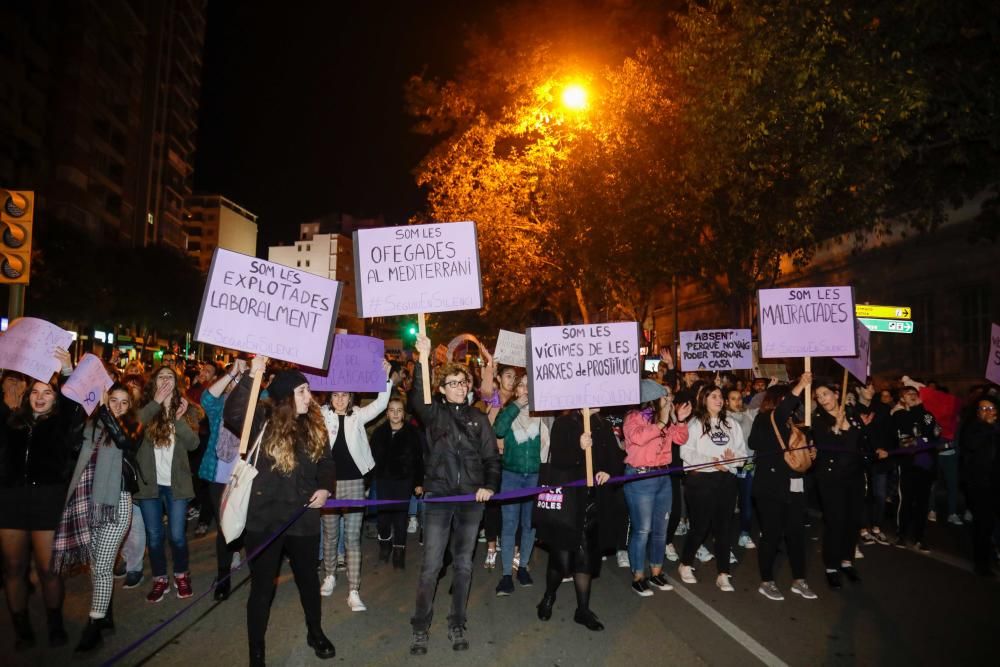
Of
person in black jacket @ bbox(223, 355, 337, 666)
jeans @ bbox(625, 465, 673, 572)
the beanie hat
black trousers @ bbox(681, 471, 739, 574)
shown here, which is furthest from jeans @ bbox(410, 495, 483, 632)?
black trousers @ bbox(681, 471, 739, 574)

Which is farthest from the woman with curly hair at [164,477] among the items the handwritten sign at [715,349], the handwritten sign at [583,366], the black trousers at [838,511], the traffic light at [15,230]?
the handwritten sign at [715,349]

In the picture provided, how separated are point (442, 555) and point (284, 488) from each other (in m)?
1.33

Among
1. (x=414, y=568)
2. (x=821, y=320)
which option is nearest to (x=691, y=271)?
(x=821, y=320)

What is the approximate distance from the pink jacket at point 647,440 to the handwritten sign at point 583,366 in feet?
2.61

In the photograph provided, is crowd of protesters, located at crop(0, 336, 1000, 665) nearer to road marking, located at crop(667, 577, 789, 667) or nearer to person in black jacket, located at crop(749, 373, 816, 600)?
person in black jacket, located at crop(749, 373, 816, 600)

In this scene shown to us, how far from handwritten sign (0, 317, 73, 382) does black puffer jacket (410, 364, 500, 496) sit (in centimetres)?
272

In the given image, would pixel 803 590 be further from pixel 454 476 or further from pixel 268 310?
pixel 268 310

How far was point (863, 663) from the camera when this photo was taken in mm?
5227

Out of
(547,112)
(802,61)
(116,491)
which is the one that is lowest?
(116,491)

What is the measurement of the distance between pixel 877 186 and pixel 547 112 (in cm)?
1078

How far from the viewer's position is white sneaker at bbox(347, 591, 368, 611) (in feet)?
21.3

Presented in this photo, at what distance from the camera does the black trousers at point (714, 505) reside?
7.30 meters

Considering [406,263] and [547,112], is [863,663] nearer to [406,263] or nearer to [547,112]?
[406,263]

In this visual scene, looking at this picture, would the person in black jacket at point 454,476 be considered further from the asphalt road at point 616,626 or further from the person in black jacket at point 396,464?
the person in black jacket at point 396,464
